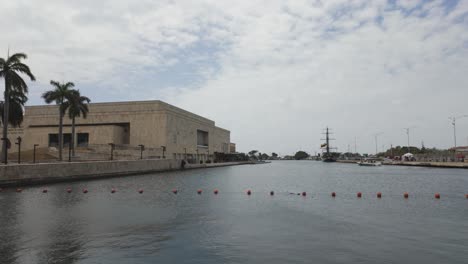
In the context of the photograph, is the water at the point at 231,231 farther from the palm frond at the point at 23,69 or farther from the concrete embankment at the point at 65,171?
the palm frond at the point at 23,69

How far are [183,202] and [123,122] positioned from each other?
8901cm

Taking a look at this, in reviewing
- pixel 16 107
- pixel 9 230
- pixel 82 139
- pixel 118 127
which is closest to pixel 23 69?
pixel 16 107

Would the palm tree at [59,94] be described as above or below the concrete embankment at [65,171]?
above

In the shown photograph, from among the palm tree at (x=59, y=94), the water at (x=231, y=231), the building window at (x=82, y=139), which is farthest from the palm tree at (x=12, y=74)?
the building window at (x=82, y=139)

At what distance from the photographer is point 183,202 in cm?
2828

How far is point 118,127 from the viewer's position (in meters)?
108

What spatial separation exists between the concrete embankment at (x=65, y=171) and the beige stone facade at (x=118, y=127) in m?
29.9

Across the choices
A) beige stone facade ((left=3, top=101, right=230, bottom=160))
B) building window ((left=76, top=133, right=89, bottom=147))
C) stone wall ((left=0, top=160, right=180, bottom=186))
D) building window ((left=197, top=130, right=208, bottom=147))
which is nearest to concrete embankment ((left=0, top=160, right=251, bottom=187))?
stone wall ((left=0, top=160, right=180, bottom=186))

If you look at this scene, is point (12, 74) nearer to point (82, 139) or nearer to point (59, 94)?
point (59, 94)

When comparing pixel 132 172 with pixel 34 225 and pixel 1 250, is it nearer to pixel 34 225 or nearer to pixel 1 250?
pixel 34 225

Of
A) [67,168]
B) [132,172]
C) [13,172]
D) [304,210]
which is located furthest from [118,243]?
[132,172]

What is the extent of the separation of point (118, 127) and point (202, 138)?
47789 mm

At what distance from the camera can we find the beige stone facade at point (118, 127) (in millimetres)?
106000

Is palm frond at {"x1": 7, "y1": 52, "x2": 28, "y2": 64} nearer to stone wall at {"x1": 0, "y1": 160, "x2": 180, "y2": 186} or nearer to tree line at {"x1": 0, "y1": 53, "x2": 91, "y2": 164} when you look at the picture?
tree line at {"x1": 0, "y1": 53, "x2": 91, "y2": 164}
